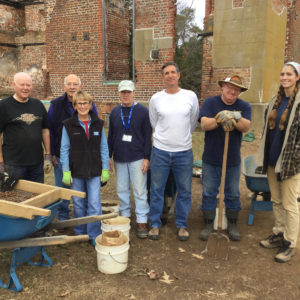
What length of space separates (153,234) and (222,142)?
1.51 meters

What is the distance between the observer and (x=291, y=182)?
3455mm

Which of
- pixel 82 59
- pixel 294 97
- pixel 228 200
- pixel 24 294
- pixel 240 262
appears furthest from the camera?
pixel 82 59

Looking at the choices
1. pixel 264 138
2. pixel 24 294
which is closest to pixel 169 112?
pixel 264 138

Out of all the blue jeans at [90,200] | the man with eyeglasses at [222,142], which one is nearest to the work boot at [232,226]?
the man with eyeglasses at [222,142]

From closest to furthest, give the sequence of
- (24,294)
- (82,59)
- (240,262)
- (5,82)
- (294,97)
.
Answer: (24,294)
(294,97)
(240,262)
(82,59)
(5,82)

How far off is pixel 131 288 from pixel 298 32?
1196cm

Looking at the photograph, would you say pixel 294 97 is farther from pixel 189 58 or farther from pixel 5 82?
pixel 5 82

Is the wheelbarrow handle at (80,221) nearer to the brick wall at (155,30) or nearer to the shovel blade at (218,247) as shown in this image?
the shovel blade at (218,247)

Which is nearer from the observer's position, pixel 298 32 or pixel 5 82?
pixel 298 32

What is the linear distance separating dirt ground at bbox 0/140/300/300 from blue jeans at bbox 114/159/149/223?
368mm

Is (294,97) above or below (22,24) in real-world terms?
below

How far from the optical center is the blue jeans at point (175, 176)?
395cm

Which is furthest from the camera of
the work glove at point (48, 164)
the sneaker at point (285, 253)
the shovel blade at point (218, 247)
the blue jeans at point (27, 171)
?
the work glove at point (48, 164)

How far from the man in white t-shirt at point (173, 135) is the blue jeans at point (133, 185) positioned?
15cm
